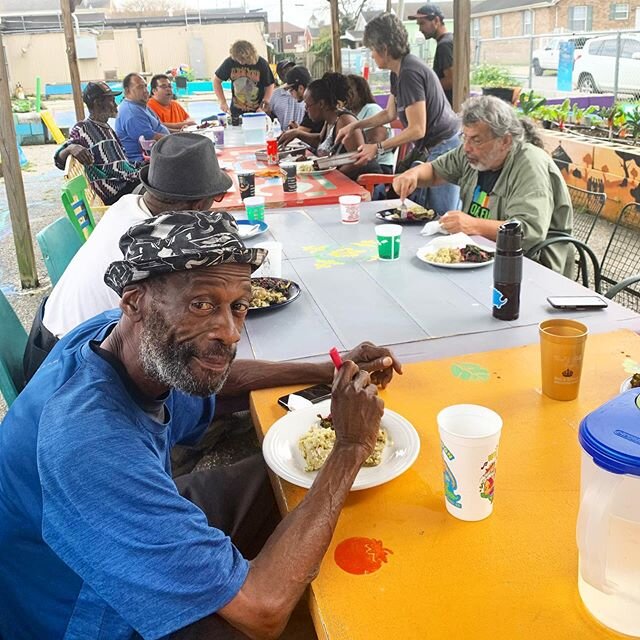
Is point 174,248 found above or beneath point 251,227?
above

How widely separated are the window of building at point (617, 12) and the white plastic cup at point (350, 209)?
49.0ft

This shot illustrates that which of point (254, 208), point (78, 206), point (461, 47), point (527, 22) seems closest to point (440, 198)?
point (461, 47)

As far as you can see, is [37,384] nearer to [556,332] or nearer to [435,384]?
[435,384]

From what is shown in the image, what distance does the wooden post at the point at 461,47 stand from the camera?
437cm

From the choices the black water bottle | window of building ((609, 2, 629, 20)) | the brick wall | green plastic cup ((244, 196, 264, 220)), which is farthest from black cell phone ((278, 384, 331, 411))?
window of building ((609, 2, 629, 20))

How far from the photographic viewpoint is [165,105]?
8445mm

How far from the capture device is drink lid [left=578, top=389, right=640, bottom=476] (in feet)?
2.58

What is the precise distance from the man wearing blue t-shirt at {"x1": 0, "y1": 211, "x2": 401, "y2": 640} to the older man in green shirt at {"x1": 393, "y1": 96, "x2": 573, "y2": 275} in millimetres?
1709

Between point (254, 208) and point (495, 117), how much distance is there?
1.28 m

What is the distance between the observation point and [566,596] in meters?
0.96

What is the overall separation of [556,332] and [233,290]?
0.82 m

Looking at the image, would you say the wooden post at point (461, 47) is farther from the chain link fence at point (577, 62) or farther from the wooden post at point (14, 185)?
the wooden post at point (14, 185)

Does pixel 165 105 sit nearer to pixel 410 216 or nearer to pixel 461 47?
pixel 461 47

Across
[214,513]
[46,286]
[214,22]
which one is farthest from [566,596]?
[214,22]
